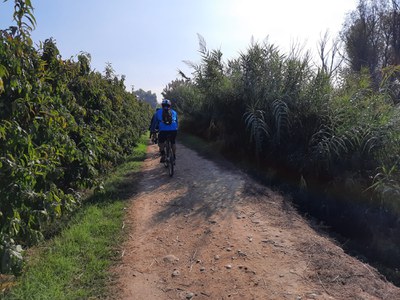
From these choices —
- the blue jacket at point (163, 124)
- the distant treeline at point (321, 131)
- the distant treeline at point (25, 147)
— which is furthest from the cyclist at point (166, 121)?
the distant treeline at point (25, 147)

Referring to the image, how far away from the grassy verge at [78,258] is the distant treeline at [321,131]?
3.63 meters

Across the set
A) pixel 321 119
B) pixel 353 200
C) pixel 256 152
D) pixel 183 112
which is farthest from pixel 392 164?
pixel 183 112

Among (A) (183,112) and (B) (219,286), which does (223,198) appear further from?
(A) (183,112)

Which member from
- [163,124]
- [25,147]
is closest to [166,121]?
[163,124]

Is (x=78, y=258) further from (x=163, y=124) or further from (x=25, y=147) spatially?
(x=163, y=124)

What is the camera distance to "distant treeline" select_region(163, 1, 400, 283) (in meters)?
5.76

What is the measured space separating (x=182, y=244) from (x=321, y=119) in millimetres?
4615

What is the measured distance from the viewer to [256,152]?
8438mm

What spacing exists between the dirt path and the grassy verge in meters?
0.20

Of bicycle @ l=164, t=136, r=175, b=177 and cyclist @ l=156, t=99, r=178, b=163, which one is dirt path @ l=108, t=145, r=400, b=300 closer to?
bicycle @ l=164, t=136, r=175, b=177

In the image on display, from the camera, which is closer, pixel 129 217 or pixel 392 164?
pixel 129 217

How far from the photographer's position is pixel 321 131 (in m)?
7.03

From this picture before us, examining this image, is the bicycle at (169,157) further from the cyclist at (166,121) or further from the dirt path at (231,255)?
the dirt path at (231,255)

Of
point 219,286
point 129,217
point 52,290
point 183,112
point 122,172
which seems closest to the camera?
point 52,290
